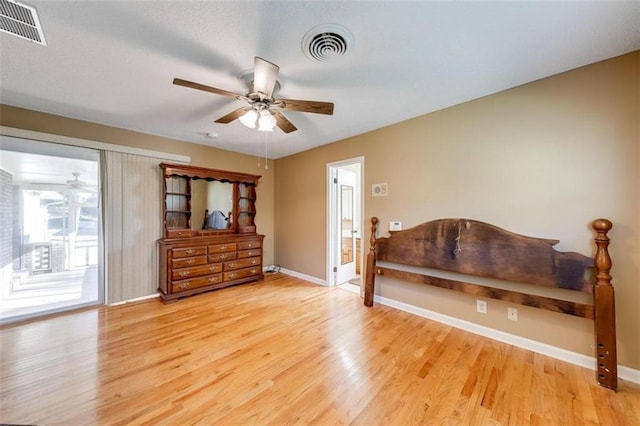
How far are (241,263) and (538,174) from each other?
13.1 ft

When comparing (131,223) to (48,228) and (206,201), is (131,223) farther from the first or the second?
(206,201)

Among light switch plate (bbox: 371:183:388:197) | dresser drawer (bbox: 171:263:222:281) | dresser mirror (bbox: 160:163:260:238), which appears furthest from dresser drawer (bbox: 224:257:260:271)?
light switch plate (bbox: 371:183:388:197)

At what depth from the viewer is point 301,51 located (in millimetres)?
1747

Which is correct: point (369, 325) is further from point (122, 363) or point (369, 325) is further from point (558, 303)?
point (122, 363)

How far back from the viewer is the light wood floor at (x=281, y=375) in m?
1.50

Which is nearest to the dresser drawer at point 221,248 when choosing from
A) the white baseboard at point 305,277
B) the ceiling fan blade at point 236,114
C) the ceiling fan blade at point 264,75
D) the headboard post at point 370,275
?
the white baseboard at point 305,277

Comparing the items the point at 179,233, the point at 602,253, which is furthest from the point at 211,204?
the point at 602,253

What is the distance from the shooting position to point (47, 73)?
2.04 m

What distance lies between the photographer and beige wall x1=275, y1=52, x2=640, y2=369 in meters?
1.81

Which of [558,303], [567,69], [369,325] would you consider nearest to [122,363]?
[369,325]

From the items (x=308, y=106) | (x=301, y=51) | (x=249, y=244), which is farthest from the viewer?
(x=249, y=244)

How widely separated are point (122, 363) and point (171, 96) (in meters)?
2.51

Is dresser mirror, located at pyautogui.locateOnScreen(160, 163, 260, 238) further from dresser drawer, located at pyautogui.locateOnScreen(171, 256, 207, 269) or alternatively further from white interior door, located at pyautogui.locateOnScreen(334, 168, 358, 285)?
white interior door, located at pyautogui.locateOnScreen(334, 168, 358, 285)

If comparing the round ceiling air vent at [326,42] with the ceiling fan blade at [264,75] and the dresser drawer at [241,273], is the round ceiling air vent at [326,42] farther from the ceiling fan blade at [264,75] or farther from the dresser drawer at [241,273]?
the dresser drawer at [241,273]
